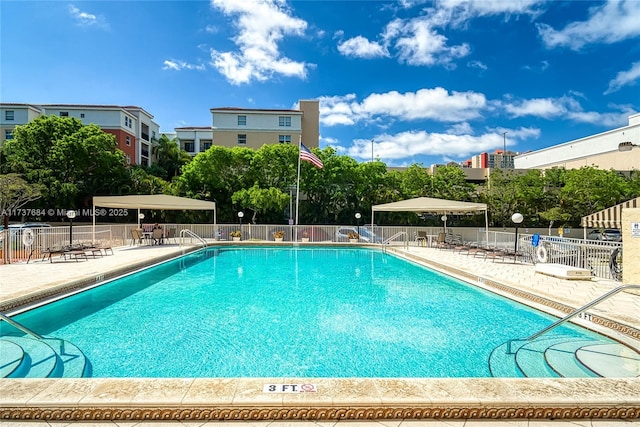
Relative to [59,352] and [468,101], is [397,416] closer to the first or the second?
[59,352]

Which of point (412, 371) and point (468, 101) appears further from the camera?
point (468, 101)

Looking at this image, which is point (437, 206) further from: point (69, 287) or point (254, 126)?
point (254, 126)

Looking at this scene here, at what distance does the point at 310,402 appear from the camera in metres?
2.60

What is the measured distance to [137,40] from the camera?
44.8ft

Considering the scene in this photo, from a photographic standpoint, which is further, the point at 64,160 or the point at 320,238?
the point at 64,160

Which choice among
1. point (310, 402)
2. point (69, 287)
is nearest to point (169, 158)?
point (69, 287)

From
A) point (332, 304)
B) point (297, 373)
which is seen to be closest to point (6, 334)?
point (297, 373)

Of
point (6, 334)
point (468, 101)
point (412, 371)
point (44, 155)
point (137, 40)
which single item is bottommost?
point (412, 371)

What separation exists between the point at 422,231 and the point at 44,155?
90.0 ft

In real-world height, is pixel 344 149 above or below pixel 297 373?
above

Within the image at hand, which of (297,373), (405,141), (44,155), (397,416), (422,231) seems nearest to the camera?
(397,416)

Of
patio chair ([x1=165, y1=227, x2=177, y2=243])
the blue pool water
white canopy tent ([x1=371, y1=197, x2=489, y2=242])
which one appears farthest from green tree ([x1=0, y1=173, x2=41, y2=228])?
white canopy tent ([x1=371, y1=197, x2=489, y2=242])

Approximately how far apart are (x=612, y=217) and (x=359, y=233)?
11699 millimetres

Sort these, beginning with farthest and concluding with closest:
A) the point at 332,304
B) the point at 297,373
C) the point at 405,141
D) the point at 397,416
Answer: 1. the point at 405,141
2. the point at 332,304
3. the point at 297,373
4. the point at 397,416
